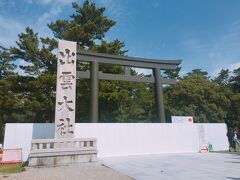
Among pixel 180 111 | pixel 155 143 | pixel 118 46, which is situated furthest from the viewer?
pixel 180 111

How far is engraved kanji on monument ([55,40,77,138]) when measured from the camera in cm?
1334

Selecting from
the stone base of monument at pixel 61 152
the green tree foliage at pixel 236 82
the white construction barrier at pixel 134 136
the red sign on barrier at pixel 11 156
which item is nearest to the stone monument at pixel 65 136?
the stone base of monument at pixel 61 152

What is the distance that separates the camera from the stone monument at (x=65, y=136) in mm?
10477

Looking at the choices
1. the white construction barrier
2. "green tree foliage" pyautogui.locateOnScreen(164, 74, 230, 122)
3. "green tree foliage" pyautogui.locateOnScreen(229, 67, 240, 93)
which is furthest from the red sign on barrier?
"green tree foliage" pyautogui.locateOnScreen(229, 67, 240, 93)

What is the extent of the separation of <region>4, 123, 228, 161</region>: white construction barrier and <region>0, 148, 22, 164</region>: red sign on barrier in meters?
0.22

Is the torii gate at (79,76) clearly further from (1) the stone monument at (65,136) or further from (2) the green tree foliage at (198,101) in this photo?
(2) the green tree foliage at (198,101)

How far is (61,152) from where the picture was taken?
420 inches

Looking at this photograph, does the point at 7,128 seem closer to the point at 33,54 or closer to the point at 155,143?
the point at 155,143

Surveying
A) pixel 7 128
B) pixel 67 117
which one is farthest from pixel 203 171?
pixel 7 128

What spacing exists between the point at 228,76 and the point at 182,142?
3843 cm

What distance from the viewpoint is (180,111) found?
3369 cm

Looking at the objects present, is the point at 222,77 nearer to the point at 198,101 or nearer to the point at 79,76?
the point at 198,101

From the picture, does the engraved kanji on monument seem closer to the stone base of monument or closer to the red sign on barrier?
the stone base of monument

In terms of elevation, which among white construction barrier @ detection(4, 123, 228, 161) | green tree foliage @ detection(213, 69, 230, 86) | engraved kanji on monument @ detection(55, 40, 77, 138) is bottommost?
white construction barrier @ detection(4, 123, 228, 161)
